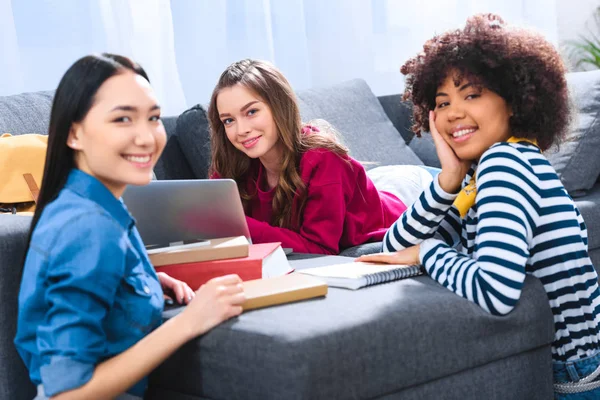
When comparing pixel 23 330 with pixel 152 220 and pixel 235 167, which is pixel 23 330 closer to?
pixel 152 220

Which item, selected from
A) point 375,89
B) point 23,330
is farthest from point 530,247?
point 375,89

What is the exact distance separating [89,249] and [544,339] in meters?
0.86

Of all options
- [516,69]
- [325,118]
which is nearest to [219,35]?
[325,118]

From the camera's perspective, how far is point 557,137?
1.67m

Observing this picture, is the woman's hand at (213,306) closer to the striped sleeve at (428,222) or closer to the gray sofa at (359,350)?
the gray sofa at (359,350)

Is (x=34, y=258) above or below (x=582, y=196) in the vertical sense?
above

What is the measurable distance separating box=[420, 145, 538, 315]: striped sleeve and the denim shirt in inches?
22.2

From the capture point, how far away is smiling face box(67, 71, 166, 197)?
131 centimetres

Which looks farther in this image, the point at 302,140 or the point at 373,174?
the point at 373,174

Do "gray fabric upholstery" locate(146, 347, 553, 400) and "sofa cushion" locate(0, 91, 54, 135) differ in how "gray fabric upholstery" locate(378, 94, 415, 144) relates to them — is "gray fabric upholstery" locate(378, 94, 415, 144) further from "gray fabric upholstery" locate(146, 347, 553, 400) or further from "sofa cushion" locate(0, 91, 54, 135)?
"gray fabric upholstery" locate(146, 347, 553, 400)

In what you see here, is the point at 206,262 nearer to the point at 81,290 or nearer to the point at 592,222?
the point at 81,290

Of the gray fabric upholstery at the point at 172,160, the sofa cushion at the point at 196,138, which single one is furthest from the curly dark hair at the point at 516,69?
the gray fabric upholstery at the point at 172,160

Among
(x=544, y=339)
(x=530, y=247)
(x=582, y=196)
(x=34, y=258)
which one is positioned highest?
(x=34, y=258)

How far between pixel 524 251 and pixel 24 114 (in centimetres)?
151
